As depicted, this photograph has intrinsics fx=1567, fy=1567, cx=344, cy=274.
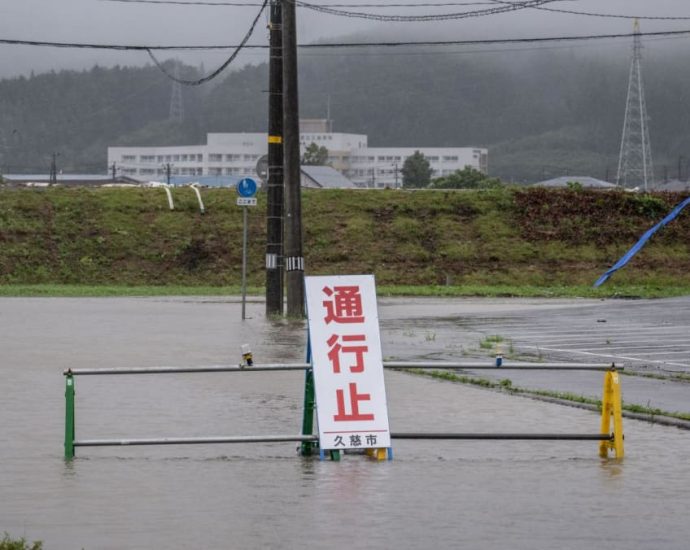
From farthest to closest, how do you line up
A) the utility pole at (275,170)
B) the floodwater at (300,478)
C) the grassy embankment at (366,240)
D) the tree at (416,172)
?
1. the tree at (416,172)
2. the grassy embankment at (366,240)
3. the utility pole at (275,170)
4. the floodwater at (300,478)

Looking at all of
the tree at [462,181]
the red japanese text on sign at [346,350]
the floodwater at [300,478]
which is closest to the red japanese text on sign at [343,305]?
the red japanese text on sign at [346,350]

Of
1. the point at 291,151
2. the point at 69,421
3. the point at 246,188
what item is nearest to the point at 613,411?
the point at 69,421

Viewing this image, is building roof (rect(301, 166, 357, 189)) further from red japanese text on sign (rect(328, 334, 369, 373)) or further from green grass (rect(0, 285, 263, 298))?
red japanese text on sign (rect(328, 334, 369, 373))

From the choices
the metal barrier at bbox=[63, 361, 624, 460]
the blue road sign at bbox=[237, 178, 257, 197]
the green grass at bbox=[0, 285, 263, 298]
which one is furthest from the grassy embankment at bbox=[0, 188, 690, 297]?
the metal barrier at bbox=[63, 361, 624, 460]

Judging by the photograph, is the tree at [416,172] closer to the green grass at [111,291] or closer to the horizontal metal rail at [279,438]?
the green grass at [111,291]

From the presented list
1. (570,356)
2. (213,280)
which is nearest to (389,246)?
(213,280)

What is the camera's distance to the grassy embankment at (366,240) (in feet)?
164

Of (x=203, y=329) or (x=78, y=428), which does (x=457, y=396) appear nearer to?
(x=78, y=428)

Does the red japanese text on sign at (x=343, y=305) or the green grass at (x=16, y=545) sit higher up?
the red japanese text on sign at (x=343, y=305)

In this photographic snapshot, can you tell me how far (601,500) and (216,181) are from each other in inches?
5265

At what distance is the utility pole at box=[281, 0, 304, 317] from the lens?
29.1 meters

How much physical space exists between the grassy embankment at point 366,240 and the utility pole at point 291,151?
15.5 metres

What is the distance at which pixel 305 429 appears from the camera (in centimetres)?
1175

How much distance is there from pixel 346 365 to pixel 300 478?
1.12 m
